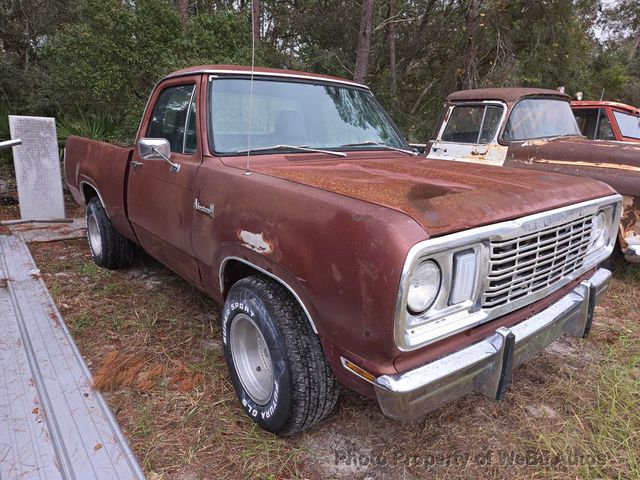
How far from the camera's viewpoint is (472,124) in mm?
5496

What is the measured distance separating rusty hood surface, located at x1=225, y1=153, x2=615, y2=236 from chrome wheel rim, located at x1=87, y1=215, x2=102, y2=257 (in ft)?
8.26

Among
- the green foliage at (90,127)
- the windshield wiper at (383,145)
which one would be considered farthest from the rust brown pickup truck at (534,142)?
the green foliage at (90,127)

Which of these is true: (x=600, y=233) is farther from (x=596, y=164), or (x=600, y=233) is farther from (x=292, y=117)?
(x=596, y=164)

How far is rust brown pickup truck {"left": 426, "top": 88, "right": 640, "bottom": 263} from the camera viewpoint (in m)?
4.30

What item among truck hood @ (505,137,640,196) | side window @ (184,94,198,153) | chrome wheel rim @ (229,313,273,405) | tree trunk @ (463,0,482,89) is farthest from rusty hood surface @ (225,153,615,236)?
tree trunk @ (463,0,482,89)

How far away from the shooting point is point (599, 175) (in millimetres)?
4461

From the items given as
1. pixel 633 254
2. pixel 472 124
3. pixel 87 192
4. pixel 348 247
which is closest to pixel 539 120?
pixel 472 124

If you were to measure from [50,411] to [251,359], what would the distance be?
42.3 inches

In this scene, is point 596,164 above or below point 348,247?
above

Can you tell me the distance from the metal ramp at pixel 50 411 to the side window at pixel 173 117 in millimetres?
1534

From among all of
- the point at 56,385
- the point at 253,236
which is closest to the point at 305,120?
the point at 253,236

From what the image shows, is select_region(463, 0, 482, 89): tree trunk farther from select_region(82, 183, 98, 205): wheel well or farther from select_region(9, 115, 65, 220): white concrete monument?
select_region(82, 183, 98, 205): wheel well

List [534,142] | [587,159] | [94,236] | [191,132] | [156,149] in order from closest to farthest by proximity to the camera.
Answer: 1. [156,149]
2. [191,132]
3. [94,236]
4. [587,159]
5. [534,142]

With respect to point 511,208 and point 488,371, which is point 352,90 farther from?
point 488,371
